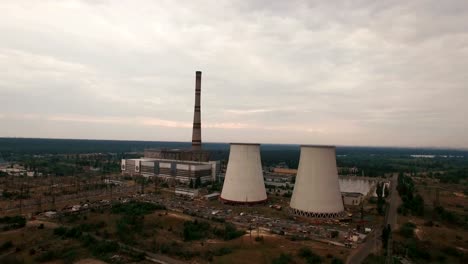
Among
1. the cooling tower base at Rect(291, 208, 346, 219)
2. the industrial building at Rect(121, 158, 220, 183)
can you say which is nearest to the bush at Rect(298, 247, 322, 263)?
the cooling tower base at Rect(291, 208, 346, 219)

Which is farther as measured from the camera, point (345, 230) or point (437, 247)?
point (345, 230)

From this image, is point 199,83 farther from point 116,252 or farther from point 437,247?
point 437,247

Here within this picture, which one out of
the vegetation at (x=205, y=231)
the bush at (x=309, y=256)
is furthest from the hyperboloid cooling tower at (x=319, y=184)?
the bush at (x=309, y=256)

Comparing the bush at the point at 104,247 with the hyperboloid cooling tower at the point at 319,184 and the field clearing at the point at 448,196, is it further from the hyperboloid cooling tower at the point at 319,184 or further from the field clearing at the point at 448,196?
the field clearing at the point at 448,196

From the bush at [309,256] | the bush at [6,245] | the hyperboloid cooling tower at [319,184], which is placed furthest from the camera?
the hyperboloid cooling tower at [319,184]

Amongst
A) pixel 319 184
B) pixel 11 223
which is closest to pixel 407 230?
pixel 319 184

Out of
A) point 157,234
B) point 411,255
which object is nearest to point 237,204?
point 157,234
